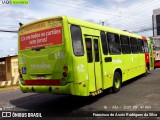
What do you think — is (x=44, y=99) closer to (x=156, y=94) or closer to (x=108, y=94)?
(x=108, y=94)

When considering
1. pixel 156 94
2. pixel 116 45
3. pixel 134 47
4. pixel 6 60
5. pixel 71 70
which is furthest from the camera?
pixel 6 60

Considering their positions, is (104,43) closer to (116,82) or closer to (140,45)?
(116,82)

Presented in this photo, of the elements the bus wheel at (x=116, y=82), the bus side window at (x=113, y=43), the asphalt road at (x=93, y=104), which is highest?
the bus side window at (x=113, y=43)

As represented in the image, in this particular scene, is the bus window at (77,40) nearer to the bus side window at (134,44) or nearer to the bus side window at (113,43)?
the bus side window at (113,43)

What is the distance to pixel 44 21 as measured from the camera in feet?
28.4

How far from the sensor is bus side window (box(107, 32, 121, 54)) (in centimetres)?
1095

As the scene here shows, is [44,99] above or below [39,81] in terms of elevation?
below

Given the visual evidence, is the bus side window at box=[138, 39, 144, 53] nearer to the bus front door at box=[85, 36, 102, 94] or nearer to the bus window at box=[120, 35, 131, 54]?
the bus window at box=[120, 35, 131, 54]

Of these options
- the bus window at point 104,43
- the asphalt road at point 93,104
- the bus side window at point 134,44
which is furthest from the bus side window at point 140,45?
the bus window at point 104,43

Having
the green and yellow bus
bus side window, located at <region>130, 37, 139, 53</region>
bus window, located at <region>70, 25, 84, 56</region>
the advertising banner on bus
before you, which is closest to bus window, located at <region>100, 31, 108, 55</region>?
the green and yellow bus

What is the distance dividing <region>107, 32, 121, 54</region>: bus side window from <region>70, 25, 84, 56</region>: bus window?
2656 millimetres

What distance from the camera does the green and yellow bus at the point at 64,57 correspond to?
26.3 ft

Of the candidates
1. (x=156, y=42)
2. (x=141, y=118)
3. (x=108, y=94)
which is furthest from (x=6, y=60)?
(x=156, y=42)

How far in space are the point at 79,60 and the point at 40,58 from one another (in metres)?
1.41
